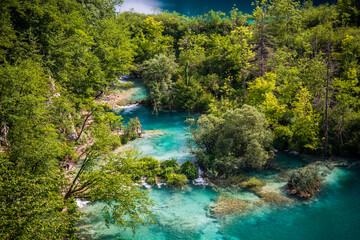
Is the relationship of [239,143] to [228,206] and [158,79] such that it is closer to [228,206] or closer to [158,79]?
[228,206]

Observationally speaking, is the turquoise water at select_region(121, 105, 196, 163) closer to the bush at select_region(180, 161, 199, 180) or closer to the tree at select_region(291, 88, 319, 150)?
the bush at select_region(180, 161, 199, 180)

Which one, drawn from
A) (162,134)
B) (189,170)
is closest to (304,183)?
(189,170)

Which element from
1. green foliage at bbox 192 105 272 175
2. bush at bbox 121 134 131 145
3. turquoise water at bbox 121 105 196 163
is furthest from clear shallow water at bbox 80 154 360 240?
bush at bbox 121 134 131 145

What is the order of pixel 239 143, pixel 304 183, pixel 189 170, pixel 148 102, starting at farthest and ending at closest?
pixel 148 102 → pixel 239 143 → pixel 189 170 → pixel 304 183

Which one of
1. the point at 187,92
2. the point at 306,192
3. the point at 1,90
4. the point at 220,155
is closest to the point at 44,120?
the point at 1,90

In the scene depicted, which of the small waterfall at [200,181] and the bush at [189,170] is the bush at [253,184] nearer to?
the small waterfall at [200,181]

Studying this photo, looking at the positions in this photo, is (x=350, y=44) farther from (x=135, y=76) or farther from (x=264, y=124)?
(x=135, y=76)
